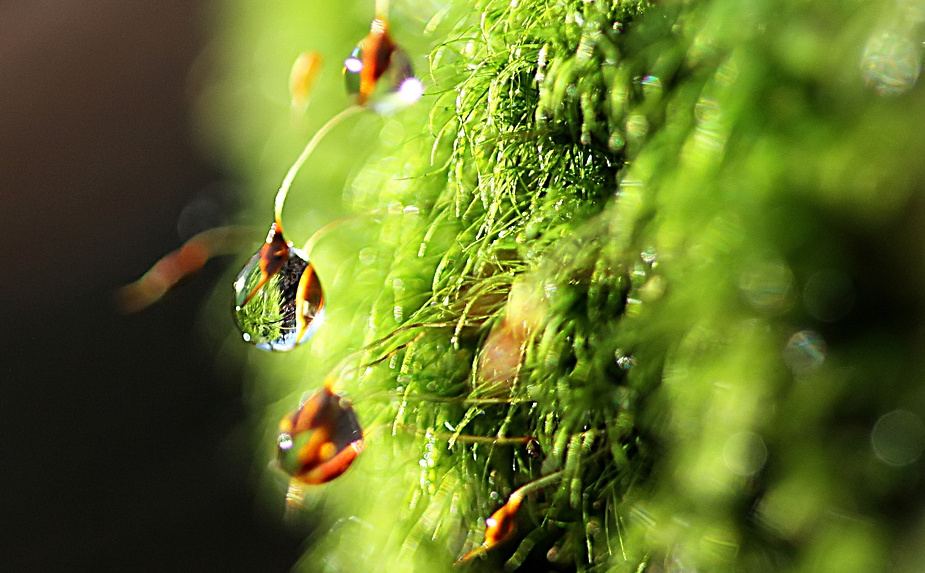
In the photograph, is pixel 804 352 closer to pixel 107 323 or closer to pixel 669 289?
pixel 669 289

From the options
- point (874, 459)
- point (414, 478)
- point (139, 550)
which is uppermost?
point (874, 459)

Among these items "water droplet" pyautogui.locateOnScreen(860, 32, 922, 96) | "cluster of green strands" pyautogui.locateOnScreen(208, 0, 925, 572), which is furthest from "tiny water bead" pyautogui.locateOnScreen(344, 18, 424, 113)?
"water droplet" pyautogui.locateOnScreen(860, 32, 922, 96)

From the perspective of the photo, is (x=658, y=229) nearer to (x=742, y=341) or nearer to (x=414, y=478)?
(x=742, y=341)

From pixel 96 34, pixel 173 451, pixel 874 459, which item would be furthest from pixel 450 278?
pixel 96 34

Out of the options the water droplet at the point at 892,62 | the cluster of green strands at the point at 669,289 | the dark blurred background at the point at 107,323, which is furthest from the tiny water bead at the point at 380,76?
the dark blurred background at the point at 107,323

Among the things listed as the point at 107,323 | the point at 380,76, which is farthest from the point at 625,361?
the point at 107,323
